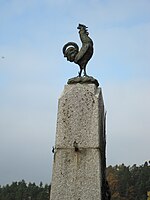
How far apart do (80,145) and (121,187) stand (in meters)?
59.4

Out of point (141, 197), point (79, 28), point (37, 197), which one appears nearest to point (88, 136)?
point (79, 28)

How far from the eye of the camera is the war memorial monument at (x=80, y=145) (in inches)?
252

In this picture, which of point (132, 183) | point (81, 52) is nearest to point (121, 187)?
point (132, 183)

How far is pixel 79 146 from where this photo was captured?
6656 millimetres

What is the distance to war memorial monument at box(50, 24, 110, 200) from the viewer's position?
6410mm

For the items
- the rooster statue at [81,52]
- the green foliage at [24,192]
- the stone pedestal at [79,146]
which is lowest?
the stone pedestal at [79,146]

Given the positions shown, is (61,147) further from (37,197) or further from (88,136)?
(37,197)

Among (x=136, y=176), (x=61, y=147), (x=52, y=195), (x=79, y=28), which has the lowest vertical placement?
(x=52, y=195)

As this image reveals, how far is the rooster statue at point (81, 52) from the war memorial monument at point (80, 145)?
1.19 ft

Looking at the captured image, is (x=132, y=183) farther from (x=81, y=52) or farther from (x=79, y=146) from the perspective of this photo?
(x=79, y=146)

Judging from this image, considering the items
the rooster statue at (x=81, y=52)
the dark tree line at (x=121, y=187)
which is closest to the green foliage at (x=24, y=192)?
the dark tree line at (x=121, y=187)

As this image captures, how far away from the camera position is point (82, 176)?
6.45m

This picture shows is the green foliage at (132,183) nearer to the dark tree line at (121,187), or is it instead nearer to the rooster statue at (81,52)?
the dark tree line at (121,187)

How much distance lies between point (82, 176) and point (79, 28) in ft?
10.2
